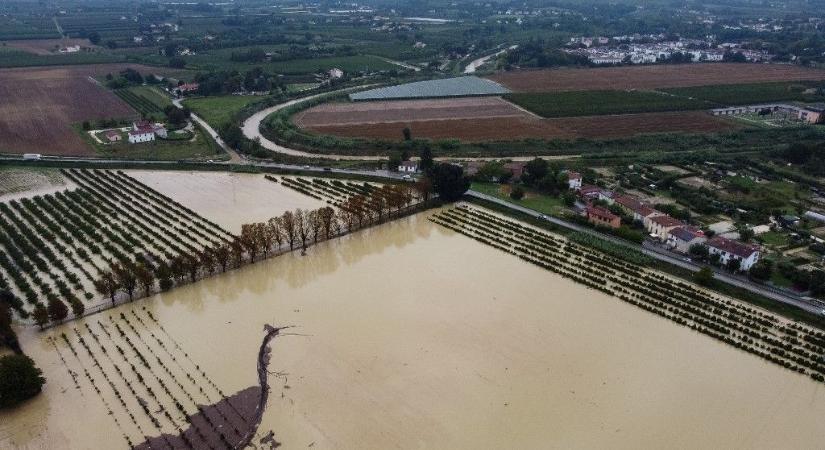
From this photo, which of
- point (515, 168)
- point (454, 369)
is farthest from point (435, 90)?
point (454, 369)

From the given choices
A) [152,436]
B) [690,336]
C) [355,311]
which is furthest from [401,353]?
[690,336]

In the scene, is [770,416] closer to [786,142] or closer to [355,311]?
[355,311]

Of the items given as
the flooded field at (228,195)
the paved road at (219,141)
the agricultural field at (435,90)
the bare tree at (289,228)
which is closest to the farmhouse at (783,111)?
the agricultural field at (435,90)

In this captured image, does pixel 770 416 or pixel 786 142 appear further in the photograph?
pixel 786 142

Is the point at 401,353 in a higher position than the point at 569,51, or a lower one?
lower

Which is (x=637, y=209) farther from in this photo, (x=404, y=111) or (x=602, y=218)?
(x=404, y=111)

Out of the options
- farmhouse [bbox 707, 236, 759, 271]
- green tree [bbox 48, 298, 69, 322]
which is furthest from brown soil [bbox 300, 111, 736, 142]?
green tree [bbox 48, 298, 69, 322]
